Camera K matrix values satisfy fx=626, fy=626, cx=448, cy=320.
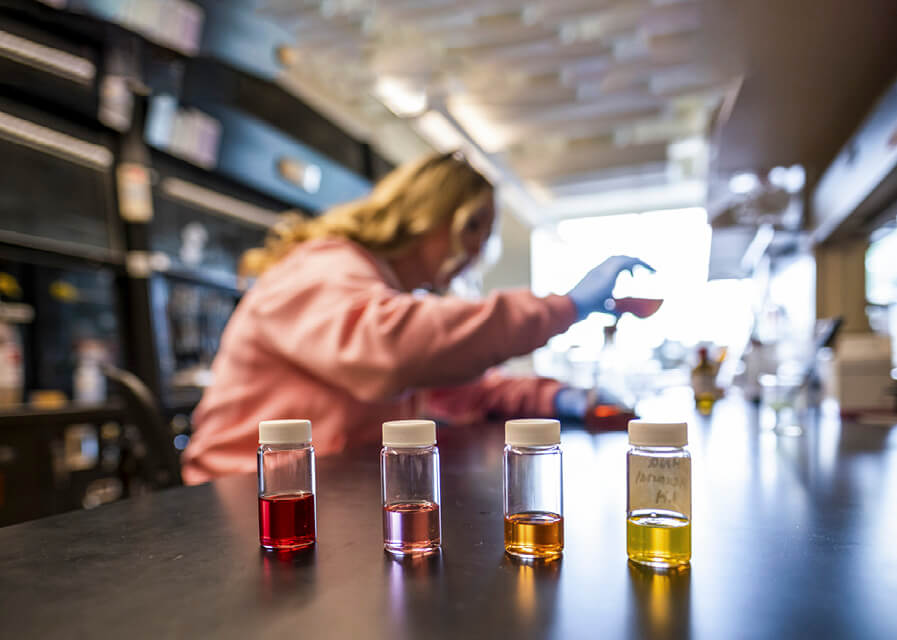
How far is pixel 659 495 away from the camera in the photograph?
0.48 meters

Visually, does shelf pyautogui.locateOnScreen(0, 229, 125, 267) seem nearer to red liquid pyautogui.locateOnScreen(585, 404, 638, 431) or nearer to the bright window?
the bright window

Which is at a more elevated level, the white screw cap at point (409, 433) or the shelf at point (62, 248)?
the shelf at point (62, 248)

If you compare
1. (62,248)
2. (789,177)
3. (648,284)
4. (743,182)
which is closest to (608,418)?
(648,284)

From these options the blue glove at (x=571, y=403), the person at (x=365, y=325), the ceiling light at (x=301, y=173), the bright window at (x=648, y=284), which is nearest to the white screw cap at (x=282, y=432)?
the person at (x=365, y=325)

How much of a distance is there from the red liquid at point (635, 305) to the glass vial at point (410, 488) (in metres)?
0.90

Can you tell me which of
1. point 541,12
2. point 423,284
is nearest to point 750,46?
point 423,284

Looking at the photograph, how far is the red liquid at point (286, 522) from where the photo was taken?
520 millimetres

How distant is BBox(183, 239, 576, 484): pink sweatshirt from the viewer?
110cm

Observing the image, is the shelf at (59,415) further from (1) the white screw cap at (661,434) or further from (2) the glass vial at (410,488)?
(1) the white screw cap at (661,434)

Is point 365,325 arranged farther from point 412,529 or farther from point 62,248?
point 62,248

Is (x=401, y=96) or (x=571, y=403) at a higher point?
(x=401, y=96)

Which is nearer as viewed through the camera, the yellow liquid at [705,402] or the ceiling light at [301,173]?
the yellow liquid at [705,402]

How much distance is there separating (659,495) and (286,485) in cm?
32

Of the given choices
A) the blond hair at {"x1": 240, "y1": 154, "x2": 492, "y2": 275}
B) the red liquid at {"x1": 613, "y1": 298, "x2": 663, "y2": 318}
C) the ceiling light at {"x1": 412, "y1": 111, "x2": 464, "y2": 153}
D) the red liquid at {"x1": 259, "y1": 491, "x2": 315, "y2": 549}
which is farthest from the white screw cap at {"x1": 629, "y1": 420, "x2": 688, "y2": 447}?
the ceiling light at {"x1": 412, "y1": 111, "x2": 464, "y2": 153}
